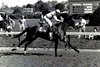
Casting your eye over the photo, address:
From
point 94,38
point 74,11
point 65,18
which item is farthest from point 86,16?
point 65,18

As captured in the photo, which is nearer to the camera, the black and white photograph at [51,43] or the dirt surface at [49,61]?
the dirt surface at [49,61]

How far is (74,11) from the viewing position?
46.4 m

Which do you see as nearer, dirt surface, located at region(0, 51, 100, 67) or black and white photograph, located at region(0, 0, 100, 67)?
dirt surface, located at region(0, 51, 100, 67)

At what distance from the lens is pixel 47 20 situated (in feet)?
46.0

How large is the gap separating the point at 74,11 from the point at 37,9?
224 inches

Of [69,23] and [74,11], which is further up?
[69,23]

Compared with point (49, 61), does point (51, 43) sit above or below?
below

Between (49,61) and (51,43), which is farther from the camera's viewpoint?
(51,43)

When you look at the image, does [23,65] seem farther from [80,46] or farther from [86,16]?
[86,16]

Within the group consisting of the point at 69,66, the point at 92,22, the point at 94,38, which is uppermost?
the point at 69,66

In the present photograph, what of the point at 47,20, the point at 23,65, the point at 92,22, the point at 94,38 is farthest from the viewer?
the point at 92,22

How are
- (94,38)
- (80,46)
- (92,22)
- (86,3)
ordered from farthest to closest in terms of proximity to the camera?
(86,3) → (92,22) → (94,38) → (80,46)

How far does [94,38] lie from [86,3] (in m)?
27.4

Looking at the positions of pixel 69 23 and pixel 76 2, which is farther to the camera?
pixel 76 2
